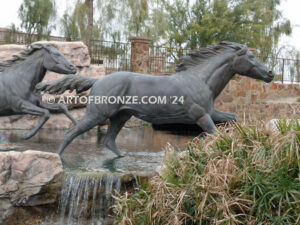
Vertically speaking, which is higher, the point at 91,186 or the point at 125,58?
the point at 125,58

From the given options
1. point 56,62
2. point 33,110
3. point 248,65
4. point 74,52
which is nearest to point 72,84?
point 56,62

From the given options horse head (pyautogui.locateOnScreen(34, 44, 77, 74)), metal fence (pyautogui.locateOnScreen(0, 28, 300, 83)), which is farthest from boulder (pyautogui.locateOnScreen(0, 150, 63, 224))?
metal fence (pyautogui.locateOnScreen(0, 28, 300, 83))

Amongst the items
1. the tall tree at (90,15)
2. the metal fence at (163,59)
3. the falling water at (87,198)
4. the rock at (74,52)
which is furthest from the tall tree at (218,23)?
the falling water at (87,198)

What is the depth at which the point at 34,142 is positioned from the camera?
802 cm

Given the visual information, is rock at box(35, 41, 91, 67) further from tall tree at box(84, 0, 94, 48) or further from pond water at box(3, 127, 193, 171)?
tall tree at box(84, 0, 94, 48)

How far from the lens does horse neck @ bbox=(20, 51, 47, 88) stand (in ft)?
22.5

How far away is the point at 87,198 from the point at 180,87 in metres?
2.10

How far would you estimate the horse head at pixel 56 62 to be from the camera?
6652mm

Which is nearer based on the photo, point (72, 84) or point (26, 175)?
point (26, 175)

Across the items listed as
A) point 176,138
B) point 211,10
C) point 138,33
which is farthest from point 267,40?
point 176,138

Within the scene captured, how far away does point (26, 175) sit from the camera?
4.70 meters

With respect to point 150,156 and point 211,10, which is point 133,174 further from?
point 211,10

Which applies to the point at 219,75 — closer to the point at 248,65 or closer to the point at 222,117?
the point at 248,65

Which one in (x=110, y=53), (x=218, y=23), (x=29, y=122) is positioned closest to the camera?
(x=29, y=122)
